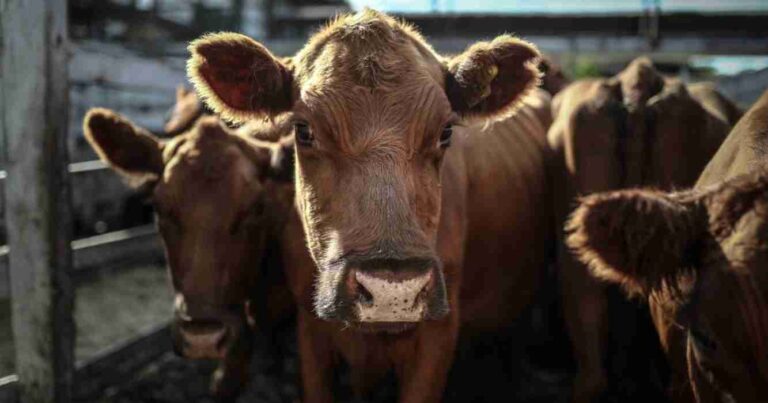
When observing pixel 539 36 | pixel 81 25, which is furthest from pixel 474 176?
pixel 81 25

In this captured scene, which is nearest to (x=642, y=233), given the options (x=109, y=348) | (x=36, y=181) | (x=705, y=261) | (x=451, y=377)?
(x=705, y=261)

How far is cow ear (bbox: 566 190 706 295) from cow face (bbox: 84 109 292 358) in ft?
6.32

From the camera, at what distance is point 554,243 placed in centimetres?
493

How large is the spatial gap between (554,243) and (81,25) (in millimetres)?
9959

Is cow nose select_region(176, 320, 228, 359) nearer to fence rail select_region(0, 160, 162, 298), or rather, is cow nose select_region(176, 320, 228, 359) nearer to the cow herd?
the cow herd

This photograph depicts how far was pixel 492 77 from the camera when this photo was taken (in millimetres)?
3283

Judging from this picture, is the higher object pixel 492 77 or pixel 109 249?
pixel 492 77

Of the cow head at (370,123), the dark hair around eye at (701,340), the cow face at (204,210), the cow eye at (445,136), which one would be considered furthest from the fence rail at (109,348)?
the dark hair around eye at (701,340)

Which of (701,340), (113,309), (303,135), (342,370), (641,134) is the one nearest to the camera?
(701,340)

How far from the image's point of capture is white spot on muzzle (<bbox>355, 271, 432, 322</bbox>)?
2480 mm

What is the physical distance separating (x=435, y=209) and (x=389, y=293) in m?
0.61

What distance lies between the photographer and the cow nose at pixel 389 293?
248 cm

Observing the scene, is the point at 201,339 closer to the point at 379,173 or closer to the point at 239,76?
the point at 239,76

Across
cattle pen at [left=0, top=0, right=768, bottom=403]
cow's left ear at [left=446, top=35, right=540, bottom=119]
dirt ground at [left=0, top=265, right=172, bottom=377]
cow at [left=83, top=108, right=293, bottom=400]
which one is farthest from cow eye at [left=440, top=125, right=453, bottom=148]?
dirt ground at [left=0, top=265, right=172, bottom=377]
